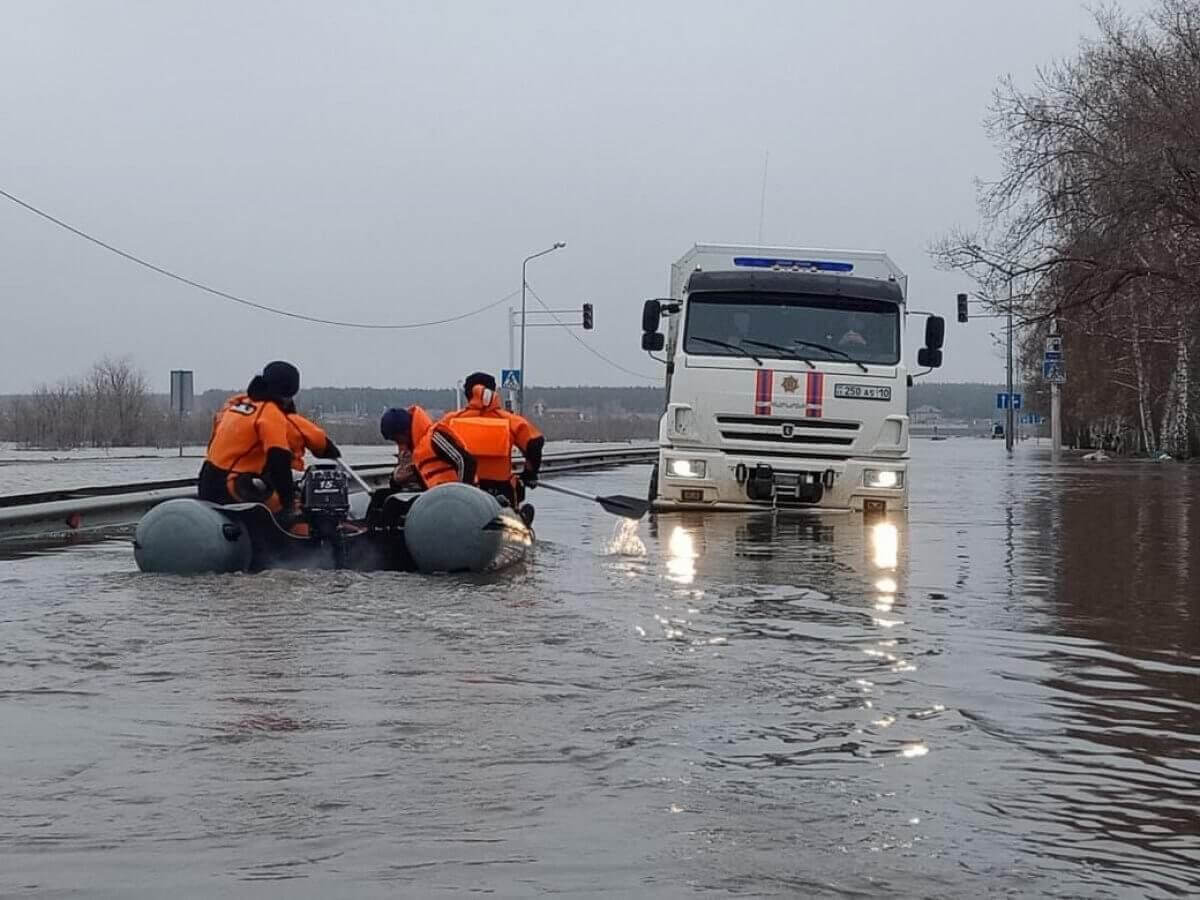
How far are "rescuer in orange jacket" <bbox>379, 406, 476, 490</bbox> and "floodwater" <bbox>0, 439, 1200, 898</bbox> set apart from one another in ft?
5.49

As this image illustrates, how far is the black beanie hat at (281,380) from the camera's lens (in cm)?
1223

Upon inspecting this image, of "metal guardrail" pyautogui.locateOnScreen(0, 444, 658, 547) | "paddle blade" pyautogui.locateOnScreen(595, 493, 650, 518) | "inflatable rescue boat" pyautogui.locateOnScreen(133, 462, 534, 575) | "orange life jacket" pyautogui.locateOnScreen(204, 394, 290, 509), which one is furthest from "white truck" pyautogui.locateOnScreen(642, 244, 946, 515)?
"orange life jacket" pyautogui.locateOnScreen(204, 394, 290, 509)

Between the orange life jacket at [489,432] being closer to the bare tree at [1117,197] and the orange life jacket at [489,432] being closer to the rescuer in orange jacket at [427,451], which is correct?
the rescuer in orange jacket at [427,451]

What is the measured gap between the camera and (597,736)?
638 centimetres

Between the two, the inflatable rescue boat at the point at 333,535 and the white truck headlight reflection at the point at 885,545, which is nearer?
the inflatable rescue boat at the point at 333,535

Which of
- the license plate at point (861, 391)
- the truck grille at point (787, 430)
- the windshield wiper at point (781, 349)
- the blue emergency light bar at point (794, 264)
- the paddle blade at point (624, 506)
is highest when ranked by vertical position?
the blue emergency light bar at point (794, 264)

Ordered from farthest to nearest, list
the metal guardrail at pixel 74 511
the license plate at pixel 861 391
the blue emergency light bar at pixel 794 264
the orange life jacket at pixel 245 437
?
1. the blue emergency light bar at pixel 794 264
2. the license plate at pixel 861 391
3. the metal guardrail at pixel 74 511
4. the orange life jacket at pixel 245 437

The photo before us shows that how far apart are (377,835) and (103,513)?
1422 centimetres

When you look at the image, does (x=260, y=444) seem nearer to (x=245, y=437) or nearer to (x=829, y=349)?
(x=245, y=437)

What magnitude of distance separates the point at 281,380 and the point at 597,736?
652 centimetres

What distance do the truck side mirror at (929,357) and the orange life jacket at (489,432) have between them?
593 cm

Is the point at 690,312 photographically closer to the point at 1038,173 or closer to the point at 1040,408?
the point at 1038,173

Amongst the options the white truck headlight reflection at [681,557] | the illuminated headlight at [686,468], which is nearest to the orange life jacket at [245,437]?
the white truck headlight reflection at [681,557]

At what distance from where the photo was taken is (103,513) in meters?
18.3
